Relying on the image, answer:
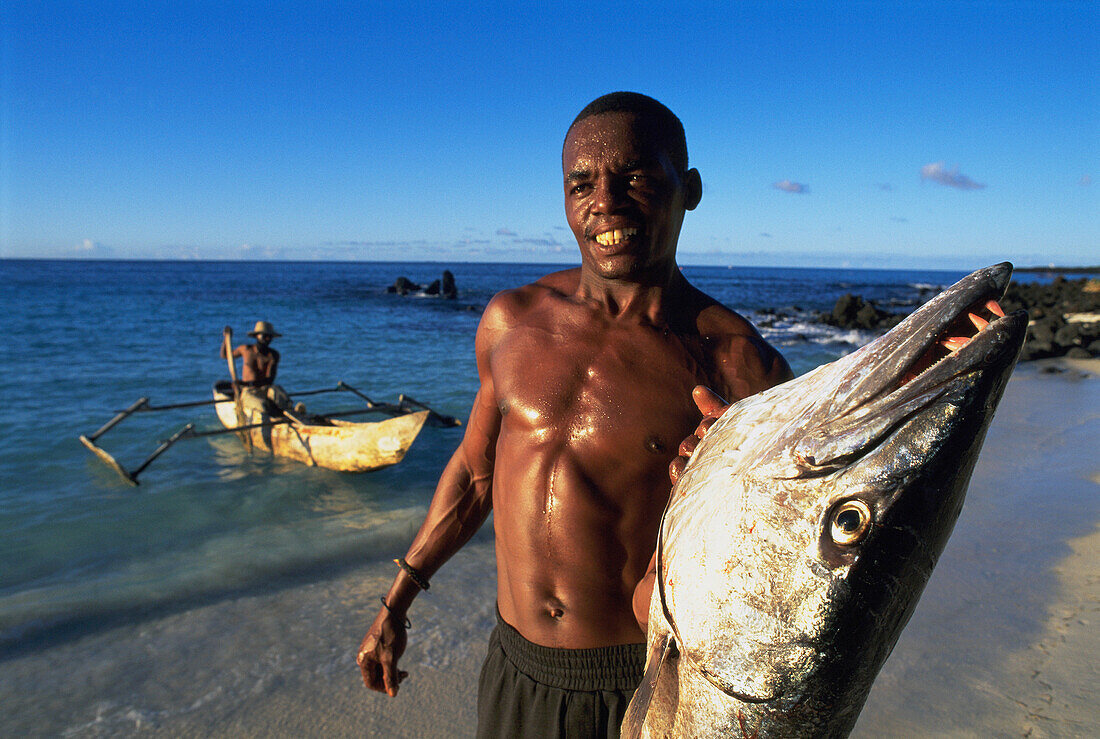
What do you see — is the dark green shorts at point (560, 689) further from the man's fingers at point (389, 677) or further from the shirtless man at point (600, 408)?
the man's fingers at point (389, 677)

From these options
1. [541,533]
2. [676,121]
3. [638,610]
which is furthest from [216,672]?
[676,121]

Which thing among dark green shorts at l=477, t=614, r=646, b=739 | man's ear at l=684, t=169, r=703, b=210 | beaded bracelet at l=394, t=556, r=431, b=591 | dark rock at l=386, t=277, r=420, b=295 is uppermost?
man's ear at l=684, t=169, r=703, b=210

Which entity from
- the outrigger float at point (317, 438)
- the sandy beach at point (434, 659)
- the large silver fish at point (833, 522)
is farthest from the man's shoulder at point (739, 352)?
the outrigger float at point (317, 438)

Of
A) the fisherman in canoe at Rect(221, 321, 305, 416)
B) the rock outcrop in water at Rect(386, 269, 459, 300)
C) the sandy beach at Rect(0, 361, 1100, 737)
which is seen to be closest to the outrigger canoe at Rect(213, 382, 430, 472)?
the fisherman in canoe at Rect(221, 321, 305, 416)

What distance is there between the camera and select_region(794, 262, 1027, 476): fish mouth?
26.6 inches

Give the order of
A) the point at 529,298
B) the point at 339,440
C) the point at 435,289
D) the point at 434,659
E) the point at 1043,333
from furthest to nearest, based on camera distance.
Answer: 1. the point at 435,289
2. the point at 1043,333
3. the point at 339,440
4. the point at 434,659
5. the point at 529,298

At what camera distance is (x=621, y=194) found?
161 cm

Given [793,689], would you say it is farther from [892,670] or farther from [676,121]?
[892,670]

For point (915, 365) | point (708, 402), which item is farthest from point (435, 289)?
point (915, 365)

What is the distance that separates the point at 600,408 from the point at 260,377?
32.8 feet

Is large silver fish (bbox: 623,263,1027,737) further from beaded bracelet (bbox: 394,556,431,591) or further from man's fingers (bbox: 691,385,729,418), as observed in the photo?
beaded bracelet (bbox: 394,556,431,591)

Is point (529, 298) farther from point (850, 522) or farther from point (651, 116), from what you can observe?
point (850, 522)

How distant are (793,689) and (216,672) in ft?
14.1

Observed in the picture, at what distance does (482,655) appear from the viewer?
4180 mm
